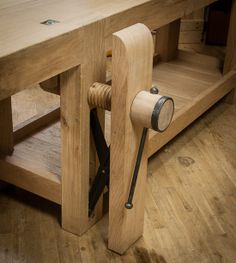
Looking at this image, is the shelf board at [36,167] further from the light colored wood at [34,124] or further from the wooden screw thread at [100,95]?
the wooden screw thread at [100,95]

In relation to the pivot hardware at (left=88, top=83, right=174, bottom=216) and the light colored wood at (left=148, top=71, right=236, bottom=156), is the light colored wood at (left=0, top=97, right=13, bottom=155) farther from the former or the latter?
the light colored wood at (left=148, top=71, right=236, bottom=156)

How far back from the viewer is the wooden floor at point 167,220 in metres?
1.46

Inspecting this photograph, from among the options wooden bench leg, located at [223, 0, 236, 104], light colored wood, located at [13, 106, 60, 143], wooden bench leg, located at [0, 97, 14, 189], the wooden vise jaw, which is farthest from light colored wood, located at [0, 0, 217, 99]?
wooden bench leg, located at [223, 0, 236, 104]

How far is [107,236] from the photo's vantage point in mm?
1529

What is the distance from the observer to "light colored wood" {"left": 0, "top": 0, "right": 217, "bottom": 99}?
1.08 m

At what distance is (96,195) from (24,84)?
47 centimetres

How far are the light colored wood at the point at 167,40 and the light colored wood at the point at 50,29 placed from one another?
2.33 ft

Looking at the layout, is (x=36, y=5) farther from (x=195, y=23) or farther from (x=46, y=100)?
(x=195, y=23)

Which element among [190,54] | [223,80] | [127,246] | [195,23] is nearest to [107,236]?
[127,246]

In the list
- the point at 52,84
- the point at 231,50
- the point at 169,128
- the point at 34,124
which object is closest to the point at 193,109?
the point at 169,128

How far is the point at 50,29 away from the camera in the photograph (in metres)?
1.21

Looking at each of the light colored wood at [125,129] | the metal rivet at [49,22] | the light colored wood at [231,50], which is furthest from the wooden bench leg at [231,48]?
the metal rivet at [49,22]

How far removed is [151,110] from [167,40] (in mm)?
1164

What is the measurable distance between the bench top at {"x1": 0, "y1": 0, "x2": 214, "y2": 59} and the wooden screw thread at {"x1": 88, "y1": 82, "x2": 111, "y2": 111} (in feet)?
0.51
